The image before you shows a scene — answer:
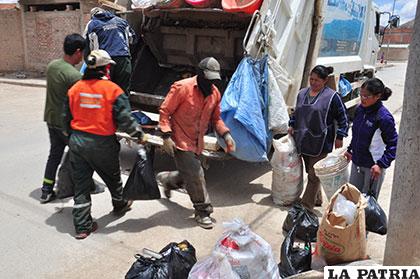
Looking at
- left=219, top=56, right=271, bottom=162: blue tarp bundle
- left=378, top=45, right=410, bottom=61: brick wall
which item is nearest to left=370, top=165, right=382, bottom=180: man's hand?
left=219, top=56, right=271, bottom=162: blue tarp bundle

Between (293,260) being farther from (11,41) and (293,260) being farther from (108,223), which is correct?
(11,41)

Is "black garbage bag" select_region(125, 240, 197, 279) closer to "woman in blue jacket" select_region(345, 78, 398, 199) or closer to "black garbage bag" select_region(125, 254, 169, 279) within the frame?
"black garbage bag" select_region(125, 254, 169, 279)

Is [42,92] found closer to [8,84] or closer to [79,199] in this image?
[8,84]

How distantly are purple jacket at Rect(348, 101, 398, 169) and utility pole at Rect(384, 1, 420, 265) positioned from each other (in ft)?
2.76

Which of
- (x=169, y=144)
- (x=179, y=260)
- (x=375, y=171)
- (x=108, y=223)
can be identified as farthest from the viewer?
(x=108, y=223)

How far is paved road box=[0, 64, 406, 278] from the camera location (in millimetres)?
2867

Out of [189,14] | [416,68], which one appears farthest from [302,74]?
[416,68]

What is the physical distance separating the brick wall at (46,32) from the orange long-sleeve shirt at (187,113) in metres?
9.57

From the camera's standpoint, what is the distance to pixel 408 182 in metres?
2.07

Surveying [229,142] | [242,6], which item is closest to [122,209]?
[229,142]

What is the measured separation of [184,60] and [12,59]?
34.3 ft

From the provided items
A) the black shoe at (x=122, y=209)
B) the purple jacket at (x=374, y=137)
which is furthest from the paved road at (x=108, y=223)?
the purple jacket at (x=374, y=137)

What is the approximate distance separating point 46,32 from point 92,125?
1106 cm

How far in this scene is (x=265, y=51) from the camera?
162 inches
